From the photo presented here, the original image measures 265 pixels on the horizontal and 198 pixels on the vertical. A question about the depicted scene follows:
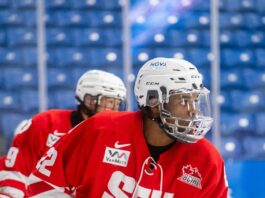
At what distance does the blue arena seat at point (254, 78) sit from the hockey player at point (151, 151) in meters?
3.69

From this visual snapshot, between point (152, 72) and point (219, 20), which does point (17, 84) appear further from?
point (152, 72)

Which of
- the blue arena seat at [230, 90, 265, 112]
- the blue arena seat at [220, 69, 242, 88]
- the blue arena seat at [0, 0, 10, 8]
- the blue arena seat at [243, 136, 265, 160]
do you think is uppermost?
the blue arena seat at [0, 0, 10, 8]

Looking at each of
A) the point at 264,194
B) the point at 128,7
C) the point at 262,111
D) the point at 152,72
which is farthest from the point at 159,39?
the point at 152,72

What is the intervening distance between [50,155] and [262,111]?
3672mm

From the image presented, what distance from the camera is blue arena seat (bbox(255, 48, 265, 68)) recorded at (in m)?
5.88

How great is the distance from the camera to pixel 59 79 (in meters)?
5.65

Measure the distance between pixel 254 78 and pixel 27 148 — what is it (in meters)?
3.21

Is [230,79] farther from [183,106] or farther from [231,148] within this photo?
[183,106]

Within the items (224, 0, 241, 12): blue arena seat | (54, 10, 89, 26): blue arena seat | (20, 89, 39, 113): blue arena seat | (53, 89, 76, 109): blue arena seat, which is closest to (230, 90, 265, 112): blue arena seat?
(224, 0, 241, 12): blue arena seat

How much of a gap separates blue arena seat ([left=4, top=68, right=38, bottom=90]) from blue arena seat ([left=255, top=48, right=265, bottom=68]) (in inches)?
74.2

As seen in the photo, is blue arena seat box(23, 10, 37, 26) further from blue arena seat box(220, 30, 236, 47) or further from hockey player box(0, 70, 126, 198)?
hockey player box(0, 70, 126, 198)

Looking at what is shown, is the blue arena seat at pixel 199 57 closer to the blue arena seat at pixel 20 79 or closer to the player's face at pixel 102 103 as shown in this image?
the blue arena seat at pixel 20 79

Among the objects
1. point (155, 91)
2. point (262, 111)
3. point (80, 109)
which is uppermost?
point (155, 91)

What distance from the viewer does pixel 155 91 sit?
2.14 metres
